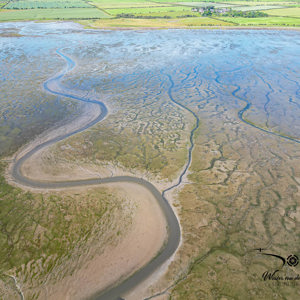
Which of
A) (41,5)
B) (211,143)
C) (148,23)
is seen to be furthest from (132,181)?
(41,5)

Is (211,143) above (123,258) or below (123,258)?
above

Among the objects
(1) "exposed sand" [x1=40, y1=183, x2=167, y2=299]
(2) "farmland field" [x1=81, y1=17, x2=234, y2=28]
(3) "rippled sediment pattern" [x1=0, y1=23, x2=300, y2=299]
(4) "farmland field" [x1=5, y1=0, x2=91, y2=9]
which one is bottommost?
(1) "exposed sand" [x1=40, y1=183, x2=167, y2=299]

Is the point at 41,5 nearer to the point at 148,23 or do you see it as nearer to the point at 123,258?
the point at 148,23

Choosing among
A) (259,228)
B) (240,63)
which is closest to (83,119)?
(259,228)

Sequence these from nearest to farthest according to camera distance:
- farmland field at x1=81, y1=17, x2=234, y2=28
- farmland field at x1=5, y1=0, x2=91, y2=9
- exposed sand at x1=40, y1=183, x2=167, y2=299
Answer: exposed sand at x1=40, y1=183, x2=167, y2=299 < farmland field at x1=81, y1=17, x2=234, y2=28 < farmland field at x1=5, y1=0, x2=91, y2=9

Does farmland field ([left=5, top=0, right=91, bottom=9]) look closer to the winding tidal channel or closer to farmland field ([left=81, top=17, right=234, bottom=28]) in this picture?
farmland field ([left=81, top=17, right=234, bottom=28])

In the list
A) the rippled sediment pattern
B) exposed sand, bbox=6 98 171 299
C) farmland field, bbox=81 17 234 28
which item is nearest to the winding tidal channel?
exposed sand, bbox=6 98 171 299

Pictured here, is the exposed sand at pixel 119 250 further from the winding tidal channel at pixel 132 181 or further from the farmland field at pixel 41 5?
the farmland field at pixel 41 5

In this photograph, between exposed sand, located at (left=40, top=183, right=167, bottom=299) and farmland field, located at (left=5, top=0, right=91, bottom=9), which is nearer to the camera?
exposed sand, located at (left=40, top=183, right=167, bottom=299)

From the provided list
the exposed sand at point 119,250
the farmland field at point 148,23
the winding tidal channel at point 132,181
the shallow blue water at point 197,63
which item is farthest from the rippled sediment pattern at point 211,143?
the farmland field at point 148,23

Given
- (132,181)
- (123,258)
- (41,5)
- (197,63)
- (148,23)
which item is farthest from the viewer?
(41,5)
